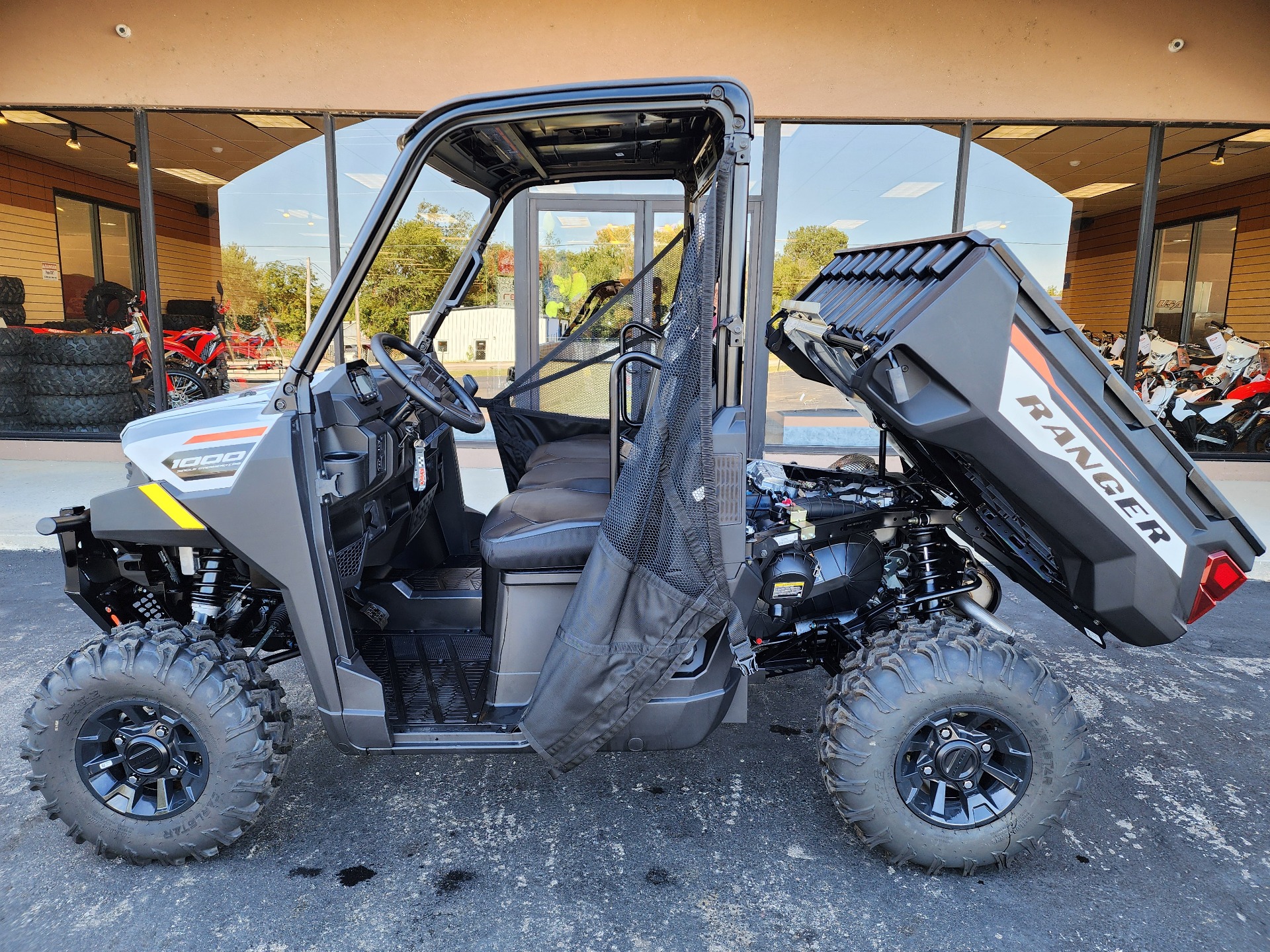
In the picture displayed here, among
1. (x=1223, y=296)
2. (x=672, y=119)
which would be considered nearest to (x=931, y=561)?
(x=672, y=119)

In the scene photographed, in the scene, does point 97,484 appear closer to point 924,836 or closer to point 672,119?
point 672,119

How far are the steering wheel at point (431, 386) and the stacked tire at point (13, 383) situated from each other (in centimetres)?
722

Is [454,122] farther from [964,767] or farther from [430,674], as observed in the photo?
[964,767]

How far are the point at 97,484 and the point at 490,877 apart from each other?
6208 millimetres

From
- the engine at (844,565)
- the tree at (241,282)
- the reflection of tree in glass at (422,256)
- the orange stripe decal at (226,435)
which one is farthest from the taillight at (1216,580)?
the tree at (241,282)

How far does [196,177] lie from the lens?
8.28m

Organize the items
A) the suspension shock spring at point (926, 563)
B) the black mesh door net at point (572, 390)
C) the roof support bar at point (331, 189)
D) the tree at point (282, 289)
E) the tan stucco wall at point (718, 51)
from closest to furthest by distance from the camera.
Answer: the suspension shock spring at point (926, 563) → the black mesh door net at point (572, 390) → the tan stucco wall at point (718, 51) → the roof support bar at point (331, 189) → the tree at point (282, 289)

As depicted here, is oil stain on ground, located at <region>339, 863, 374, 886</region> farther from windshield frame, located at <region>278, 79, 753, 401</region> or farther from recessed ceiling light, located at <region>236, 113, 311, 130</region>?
recessed ceiling light, located at <region>236, 113, 311, 130</region>

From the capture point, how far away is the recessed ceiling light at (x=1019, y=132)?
728 cm

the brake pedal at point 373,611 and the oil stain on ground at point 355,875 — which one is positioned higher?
the brake pedal at point 373,611

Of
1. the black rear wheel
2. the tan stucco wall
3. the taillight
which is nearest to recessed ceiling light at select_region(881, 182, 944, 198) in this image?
the tan stucco wall

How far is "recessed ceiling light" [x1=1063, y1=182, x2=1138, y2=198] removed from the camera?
24.9ft

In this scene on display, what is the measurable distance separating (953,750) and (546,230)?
640cm

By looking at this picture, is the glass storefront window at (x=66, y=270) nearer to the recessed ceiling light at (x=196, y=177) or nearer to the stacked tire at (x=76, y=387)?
the stacked tire at (x=76, y=387)
